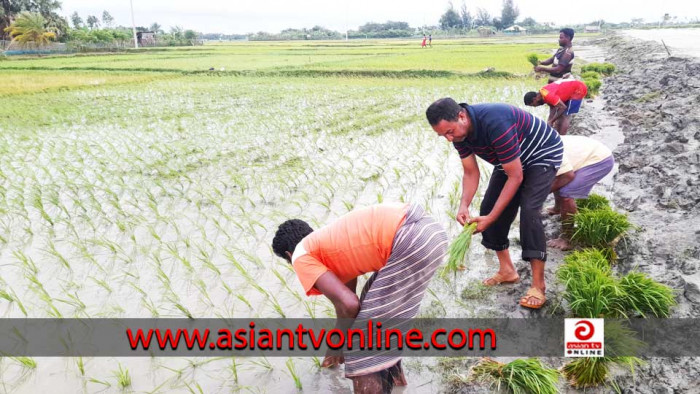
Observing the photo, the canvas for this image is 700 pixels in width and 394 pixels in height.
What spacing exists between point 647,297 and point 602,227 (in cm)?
98


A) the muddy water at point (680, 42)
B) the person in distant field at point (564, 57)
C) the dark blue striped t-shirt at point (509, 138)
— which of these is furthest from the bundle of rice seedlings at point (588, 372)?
the muddy water at point (680, 42)

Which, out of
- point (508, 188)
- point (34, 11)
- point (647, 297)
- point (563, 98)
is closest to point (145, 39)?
point (34, 11)

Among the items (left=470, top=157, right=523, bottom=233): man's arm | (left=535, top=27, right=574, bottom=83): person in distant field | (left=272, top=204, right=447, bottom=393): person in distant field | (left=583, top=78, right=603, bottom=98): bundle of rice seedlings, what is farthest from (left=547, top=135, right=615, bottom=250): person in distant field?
(left=583, top=78, right=603, bottom=98): bundle of rice seedlings

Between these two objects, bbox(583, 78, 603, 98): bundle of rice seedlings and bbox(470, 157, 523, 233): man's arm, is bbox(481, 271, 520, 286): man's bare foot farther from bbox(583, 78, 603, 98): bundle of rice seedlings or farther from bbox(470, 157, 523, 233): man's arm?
bbox(583, 78, 603, 98): bundle of rice seedlings

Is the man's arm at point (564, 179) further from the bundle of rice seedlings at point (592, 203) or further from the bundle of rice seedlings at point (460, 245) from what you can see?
the bundle of rice seedlings at point (460, 245)

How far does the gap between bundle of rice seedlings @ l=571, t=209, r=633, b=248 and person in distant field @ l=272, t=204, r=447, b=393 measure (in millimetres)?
1887

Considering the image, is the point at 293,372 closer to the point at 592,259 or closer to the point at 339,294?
the point at 339,294

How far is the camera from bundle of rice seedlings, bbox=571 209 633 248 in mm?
3361

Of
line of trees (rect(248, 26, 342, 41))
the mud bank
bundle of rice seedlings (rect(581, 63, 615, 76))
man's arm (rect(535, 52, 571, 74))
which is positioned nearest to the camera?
the mud bank

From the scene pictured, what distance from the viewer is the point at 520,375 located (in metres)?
2.16

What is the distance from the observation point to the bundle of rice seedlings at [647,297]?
246 centimetres

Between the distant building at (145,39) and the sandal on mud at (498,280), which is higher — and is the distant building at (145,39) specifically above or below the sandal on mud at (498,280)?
above

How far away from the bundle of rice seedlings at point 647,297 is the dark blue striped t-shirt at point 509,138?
0.76 m

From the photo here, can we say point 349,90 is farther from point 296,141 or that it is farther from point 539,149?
point 539,149
